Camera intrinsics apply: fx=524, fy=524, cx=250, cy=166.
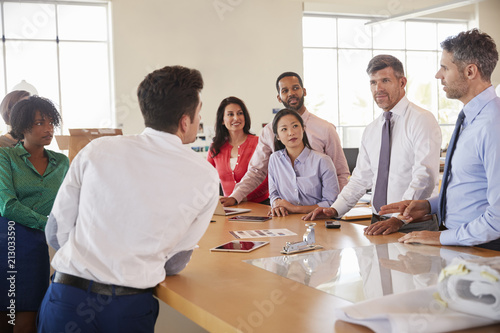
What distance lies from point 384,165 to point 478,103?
1.00 m

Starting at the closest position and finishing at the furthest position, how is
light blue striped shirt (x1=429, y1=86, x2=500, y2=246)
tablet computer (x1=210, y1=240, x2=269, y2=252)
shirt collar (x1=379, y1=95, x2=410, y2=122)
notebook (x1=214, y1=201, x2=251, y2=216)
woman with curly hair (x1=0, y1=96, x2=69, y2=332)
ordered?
1. light blue striped shirt (x1=429, y1=86, x2=500, y2=246)
2. tablet computer (x1=210, y1=240, x2=269, y2=252)
3. woman with curly hair (x1=0, y1=96, x2=69, y2=332)
4. shirt collar (x1=379, y1=95, x2=410, y2=122)
5. notebook (x1=214, y1=201, x2=251, y2=216)

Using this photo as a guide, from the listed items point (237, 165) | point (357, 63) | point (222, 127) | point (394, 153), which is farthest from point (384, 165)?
point (357, 63)

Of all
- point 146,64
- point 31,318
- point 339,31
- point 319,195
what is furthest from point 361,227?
point 339,31

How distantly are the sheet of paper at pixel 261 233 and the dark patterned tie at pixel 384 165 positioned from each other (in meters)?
0.72

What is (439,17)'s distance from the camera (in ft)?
41.3

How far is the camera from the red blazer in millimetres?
4676

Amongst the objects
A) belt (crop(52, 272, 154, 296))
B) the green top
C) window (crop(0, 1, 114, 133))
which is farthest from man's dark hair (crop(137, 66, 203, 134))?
window (crop(0, 1, 114, 133))

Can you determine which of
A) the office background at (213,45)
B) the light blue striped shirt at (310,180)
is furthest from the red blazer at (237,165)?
the office background at (213,45)

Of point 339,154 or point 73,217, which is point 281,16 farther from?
point 73,217

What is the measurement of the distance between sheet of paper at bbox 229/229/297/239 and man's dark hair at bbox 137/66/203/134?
1065 millimetres

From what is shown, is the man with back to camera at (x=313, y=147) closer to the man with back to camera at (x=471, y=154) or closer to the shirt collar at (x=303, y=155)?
the shirt collar at (x=303, y=155)

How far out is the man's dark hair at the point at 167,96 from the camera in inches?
74.0

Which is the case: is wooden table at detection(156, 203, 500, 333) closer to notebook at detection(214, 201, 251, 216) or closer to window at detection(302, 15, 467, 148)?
notebook at detection(214, 201, 251, 216)

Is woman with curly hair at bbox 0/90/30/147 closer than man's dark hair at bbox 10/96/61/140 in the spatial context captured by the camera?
No
